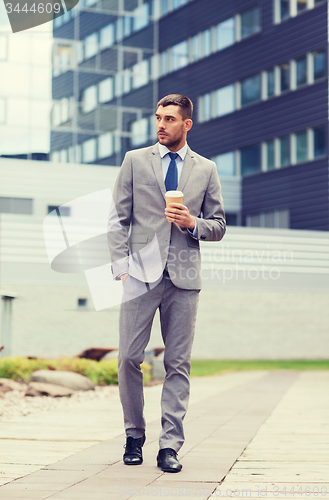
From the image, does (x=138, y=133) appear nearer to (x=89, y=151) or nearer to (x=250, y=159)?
(x=89, y=151)

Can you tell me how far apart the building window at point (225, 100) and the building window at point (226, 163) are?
1.72 m

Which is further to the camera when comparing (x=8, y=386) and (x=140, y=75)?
(x=140, y=75)

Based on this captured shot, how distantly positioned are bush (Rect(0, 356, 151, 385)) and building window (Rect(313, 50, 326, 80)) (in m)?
16.6

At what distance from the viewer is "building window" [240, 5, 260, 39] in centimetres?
2756

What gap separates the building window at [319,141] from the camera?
2464 centimetres

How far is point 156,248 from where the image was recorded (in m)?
3.93

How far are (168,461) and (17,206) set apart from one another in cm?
2205

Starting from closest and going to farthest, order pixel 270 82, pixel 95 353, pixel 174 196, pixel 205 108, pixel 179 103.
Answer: pixel 174 196, pixel 179 103, pixel 95 353, pixel 270 82, pixel 205 108

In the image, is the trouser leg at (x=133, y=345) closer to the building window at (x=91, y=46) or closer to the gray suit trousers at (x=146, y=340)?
the gray suit trousers at (x=146, y=340)

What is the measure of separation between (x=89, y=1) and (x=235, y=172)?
9.16 metres

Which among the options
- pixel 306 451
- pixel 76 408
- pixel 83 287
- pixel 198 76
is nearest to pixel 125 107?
pixel 198 76

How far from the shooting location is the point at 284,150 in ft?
87.4

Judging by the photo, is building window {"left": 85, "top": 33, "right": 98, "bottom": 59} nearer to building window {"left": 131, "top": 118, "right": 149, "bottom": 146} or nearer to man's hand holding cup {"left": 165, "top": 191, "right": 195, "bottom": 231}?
building window {"left": 131, "top": 118, "right": 149, "bottom": 146}

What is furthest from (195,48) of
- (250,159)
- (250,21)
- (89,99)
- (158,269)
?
(158,269)
